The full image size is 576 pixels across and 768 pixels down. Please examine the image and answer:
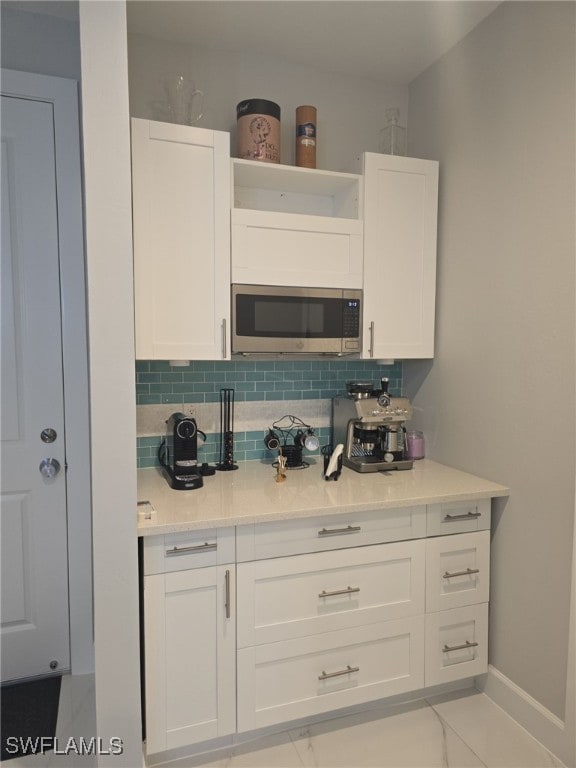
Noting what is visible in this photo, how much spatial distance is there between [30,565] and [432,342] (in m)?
Answer: 2.04

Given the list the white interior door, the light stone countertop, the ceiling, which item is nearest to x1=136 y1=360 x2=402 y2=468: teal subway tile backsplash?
the light stone countertop

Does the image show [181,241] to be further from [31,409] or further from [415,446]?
[415,446]

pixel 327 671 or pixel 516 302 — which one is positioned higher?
pixel 516 302

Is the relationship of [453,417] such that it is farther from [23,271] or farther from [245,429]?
[23,271]

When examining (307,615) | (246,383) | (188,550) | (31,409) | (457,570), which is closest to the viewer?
(188,550)

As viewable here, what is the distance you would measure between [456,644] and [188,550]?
1.19 meters

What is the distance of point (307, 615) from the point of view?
6.04 feet

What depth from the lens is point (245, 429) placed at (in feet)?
7.98

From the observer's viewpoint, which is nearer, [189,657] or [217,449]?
[189,657]

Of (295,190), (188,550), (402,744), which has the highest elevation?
(295,190)

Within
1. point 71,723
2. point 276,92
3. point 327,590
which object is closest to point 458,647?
point 327,590

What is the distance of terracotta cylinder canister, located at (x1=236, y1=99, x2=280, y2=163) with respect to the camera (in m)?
2.10

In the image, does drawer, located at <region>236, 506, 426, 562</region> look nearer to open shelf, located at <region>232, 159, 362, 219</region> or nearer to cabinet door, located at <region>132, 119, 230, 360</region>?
cabinet door, located at <region>132, 119, 230, 360</region>

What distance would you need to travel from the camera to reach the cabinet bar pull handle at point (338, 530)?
1.84 m
